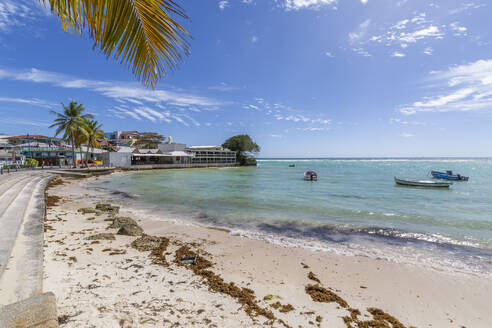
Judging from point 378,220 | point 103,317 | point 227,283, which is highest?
point 103,317

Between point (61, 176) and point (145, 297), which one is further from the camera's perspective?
point (61, 176)

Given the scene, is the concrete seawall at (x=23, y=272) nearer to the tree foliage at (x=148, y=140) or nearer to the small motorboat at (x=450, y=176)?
the small motorboat at (x=450, y=176)

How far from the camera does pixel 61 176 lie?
81.6ft

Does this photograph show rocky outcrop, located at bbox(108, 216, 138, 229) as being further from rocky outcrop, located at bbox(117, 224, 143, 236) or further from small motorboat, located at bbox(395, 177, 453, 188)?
small motorboat, located at bbox(395, 177, 453, 188)

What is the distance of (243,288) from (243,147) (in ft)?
248

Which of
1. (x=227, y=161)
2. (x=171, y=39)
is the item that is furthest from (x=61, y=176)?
(x=227, y=161)

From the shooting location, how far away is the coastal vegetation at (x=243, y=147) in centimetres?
7962

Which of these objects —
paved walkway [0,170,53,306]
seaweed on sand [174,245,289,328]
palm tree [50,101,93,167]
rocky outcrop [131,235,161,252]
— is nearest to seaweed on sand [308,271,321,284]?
seaweed on sand [174,245,289,328]

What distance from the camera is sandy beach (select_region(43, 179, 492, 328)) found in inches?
123

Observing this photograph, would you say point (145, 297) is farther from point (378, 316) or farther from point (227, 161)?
point (227, 161)

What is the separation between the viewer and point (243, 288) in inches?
159

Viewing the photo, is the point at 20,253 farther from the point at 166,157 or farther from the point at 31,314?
the point at 166,157

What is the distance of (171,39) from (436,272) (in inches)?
290

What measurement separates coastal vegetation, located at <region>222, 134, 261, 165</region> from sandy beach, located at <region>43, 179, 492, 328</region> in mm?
73649
